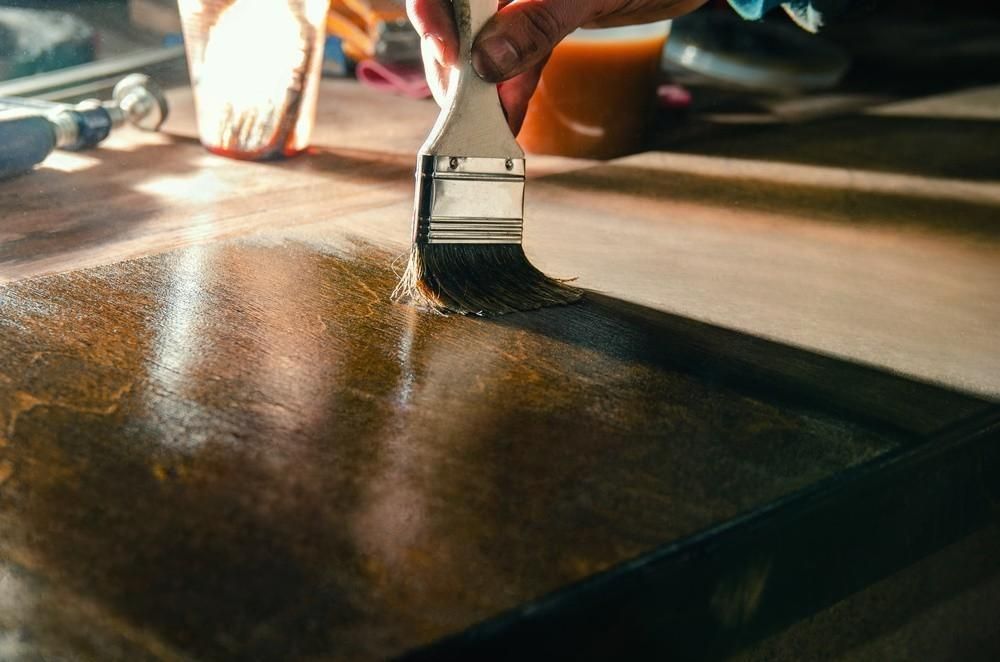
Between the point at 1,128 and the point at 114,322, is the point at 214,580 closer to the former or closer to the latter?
the point at 114,322

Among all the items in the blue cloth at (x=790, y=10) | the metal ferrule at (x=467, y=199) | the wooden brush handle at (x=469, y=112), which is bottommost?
the metal ferrule at (x=467, y=199)

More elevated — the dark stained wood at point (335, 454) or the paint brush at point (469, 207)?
the paint brush at point (469, 207)

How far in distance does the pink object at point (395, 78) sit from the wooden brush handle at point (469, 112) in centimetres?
120

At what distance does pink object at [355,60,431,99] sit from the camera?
2.26 metres

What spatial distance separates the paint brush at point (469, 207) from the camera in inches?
41.1

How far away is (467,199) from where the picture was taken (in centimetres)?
107

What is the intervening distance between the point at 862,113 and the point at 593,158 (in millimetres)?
813

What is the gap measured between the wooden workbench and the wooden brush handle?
0.58 ft

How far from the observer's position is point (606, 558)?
667 millimetres

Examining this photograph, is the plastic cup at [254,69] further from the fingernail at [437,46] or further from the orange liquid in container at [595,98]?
the fingernail at [437,46]

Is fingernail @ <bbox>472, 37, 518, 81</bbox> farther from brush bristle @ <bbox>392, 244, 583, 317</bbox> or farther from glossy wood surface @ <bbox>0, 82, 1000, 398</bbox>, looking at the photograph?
glossy wood surface @ <bbox>0, 82, 1000, 398</bbox>

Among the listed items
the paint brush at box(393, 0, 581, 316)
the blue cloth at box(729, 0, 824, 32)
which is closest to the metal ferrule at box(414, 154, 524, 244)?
the paint brush at box(393, 0, 581, 316)

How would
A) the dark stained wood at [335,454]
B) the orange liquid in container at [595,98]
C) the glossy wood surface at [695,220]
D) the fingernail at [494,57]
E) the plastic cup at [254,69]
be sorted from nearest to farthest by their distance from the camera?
the dark stained wood at [335,454] → the fingernail at [494,57] → the glossy wood surface at [695,220] → the plastic cup at [254,69] → the orange liquid in container at [595,98]

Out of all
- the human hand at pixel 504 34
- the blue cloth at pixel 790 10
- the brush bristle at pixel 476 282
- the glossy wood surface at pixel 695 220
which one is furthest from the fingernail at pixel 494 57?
the blue cloth at pixel 790 10
